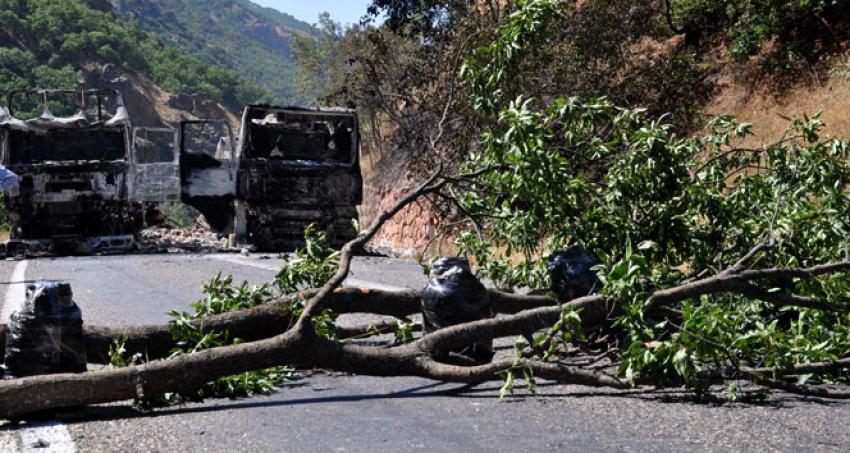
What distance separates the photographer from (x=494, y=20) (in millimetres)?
17297

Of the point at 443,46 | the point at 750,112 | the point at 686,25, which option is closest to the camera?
the point at 443,46

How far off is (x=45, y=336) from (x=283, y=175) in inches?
527

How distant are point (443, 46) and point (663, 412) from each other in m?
16.5

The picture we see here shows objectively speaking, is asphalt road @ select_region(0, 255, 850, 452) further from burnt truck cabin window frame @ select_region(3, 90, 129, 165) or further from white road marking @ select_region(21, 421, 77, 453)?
burnt truck cabin window frame @ select_region(3, 90, 129, 165)

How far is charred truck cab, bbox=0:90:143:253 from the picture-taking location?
18.7 m

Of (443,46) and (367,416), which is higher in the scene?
(443,46)

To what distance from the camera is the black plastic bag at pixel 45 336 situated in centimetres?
473

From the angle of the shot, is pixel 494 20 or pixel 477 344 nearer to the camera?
pixel 477 344

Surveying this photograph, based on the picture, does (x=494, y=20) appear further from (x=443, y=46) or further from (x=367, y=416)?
(x=367, y=416)

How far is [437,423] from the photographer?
13.8 ft

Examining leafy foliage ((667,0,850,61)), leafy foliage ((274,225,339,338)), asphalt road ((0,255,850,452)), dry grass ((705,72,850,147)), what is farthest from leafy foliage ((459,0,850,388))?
leafy foliage ((667,0,850,61))

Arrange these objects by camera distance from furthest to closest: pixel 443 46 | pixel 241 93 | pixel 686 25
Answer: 1. pixel 241 93
2. pixel 686 25
3. pixel 443 46

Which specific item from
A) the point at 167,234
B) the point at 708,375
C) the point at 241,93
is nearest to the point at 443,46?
the point at 167,234

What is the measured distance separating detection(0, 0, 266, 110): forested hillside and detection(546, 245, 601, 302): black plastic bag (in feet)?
320
